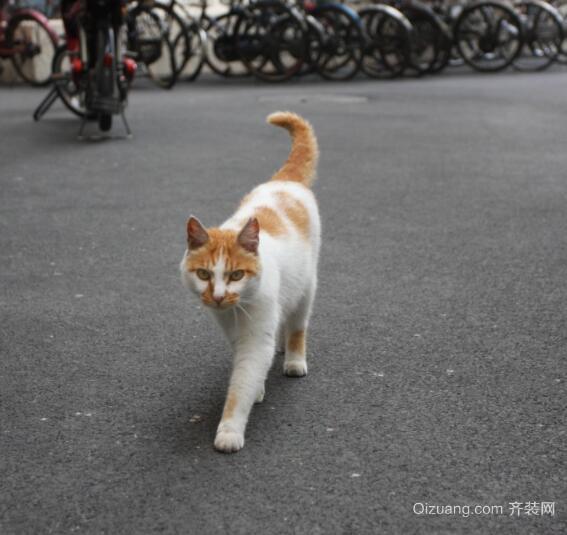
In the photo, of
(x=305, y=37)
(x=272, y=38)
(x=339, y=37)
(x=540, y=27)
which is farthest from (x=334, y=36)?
(x=540, y=27)

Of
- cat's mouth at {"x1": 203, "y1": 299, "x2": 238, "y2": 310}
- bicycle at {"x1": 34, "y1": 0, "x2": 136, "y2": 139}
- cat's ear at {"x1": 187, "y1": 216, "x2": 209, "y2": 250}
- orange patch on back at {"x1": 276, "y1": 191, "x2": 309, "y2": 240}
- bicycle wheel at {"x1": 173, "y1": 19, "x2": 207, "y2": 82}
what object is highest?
cat's ear at {"x1": 187, "y1": 216, "x2": 209, "y2": 250}

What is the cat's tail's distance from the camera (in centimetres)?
411

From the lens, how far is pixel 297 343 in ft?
12.1

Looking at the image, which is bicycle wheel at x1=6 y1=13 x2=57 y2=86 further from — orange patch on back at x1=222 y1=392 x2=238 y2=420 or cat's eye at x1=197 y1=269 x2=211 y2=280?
orange patch on back at x1=222 y1=392 x2=238 y2=420

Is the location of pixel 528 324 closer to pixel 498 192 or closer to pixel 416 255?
pixel 416 255

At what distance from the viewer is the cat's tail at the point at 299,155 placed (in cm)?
411

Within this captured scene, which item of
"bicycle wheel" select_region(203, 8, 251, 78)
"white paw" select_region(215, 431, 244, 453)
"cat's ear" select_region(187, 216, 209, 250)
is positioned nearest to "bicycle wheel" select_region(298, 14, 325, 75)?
"bicycle wheel" select_region(203, 8, 251, 78)

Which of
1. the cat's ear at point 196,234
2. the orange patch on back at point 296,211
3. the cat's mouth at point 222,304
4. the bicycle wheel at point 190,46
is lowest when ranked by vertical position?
the bicycle wheel at point 190,46

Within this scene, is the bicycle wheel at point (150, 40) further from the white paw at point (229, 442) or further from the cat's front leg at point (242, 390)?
the white paw at point (229, 442)

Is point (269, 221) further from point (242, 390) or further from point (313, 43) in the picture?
point (313, 43)

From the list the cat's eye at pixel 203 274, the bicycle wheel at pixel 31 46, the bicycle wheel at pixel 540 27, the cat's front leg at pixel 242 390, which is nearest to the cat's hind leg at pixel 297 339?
the cat's front leg at pixel 242 390

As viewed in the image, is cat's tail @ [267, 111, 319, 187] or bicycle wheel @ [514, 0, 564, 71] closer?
cat's tail @ [267, 111, 319, 187]

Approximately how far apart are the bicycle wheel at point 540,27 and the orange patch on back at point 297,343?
1317 centimetres

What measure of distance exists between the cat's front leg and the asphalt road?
0.23ft
